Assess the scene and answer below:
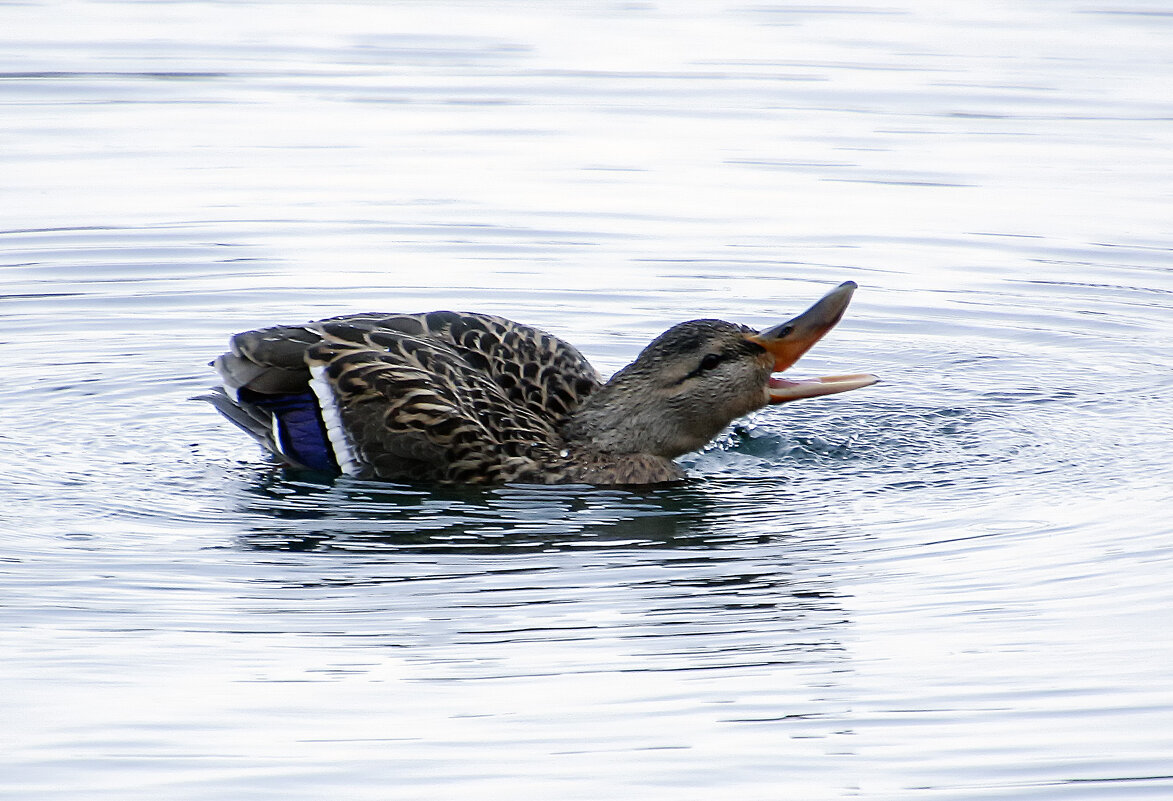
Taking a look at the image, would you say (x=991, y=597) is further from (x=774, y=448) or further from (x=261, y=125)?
(x=261, y=125)

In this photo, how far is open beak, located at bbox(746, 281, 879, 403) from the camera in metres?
9.51

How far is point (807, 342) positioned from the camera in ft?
31.6

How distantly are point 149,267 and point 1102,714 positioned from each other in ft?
28.2

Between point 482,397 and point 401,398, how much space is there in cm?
40

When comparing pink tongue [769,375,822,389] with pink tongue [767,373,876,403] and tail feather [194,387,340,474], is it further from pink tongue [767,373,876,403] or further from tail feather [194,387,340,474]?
tail feather [194,387,340,474]

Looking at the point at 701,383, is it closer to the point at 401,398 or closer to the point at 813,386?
the point at 813,386

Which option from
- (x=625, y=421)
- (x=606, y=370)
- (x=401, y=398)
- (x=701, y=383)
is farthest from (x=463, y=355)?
(x=606, y=370)

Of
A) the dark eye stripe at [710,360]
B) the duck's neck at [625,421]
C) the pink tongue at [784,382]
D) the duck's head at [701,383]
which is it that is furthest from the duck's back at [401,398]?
the pink tongue at [784,382]

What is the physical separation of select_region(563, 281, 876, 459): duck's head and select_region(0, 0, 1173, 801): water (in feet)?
1.19

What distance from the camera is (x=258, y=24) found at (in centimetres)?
2155

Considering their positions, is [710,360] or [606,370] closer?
[710,360]

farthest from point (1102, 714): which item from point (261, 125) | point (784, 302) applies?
point (261, 125)

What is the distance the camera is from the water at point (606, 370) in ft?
21.5

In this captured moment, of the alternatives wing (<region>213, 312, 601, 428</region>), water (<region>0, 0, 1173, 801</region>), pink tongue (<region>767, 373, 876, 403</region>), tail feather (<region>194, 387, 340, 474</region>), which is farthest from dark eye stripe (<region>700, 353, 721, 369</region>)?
tail feather (<region>194, 387, 340, 474</region>)
